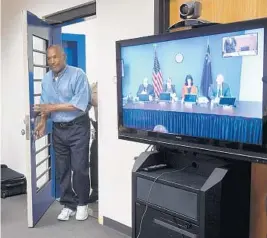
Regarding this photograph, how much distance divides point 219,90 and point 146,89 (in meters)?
0.51

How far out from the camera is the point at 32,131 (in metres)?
3.25

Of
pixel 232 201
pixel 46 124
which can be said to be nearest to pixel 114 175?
pixel 46 124

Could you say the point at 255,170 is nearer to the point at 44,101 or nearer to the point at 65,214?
the point at 65,214

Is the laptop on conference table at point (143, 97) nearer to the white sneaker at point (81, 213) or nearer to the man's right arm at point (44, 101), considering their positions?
the man's right arm at point (44, 101)

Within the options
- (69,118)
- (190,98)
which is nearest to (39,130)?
(69,118)

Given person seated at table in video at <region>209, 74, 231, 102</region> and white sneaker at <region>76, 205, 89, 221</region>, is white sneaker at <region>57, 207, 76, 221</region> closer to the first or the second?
white sneaker at <region>76, 205, 89, 221</region>

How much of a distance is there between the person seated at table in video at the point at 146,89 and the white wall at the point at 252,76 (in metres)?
0.58

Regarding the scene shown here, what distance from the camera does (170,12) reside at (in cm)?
262

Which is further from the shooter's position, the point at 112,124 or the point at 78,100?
the point at 78,100

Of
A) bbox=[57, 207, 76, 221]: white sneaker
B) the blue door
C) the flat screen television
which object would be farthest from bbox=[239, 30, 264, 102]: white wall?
bbox=[57, 207, 76, 221]: white sneaker

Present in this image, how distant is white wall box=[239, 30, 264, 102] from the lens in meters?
1.63

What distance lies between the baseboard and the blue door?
0.61 m

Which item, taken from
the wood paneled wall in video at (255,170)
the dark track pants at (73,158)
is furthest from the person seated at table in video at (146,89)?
the dark track pants at (73,158)

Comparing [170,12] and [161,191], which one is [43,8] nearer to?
[170,12]
